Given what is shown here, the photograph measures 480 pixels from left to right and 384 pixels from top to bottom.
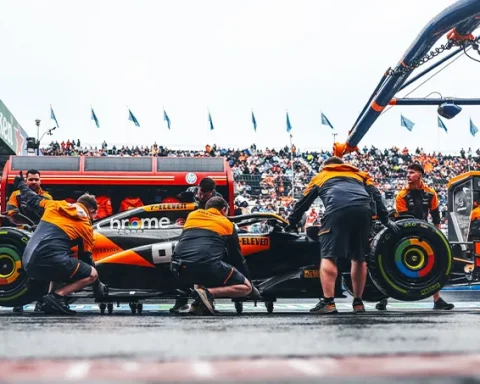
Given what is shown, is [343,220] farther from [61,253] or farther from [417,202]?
[61,253]

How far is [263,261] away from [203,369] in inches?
214

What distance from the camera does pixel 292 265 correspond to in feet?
26.7

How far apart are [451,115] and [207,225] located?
70.1 feet

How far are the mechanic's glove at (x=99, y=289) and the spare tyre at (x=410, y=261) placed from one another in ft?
8.39

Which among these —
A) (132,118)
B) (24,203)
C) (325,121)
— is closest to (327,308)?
(24,203)

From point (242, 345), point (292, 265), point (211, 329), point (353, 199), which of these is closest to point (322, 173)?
point (353, 199)

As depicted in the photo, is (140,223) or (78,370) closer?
(78,370)

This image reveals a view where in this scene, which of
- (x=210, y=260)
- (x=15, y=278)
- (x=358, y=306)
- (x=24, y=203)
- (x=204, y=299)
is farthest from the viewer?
(x=24, y=203)

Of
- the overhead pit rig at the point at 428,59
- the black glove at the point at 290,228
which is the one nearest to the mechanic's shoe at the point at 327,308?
the black glove at the point at 290,228

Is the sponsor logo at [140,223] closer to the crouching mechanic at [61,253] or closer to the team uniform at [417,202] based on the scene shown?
the crouching mechanic at [61,253]

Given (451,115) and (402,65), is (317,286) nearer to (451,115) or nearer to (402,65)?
(402,65)

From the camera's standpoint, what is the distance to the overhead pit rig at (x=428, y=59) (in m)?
21.6

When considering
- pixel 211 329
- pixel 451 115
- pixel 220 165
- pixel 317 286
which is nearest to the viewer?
pixel 211 329

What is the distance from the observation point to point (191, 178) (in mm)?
16094
